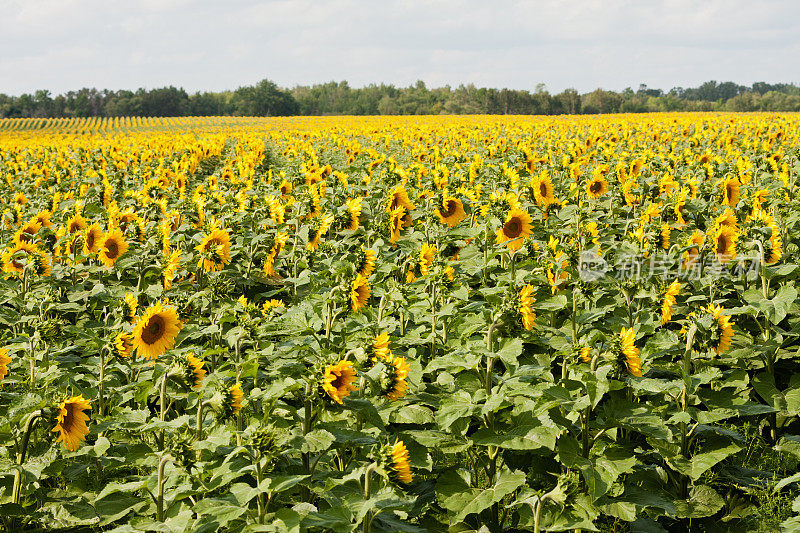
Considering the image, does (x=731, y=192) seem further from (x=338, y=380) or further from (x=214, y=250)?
(x=338, y=380)

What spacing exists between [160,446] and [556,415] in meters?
2.44

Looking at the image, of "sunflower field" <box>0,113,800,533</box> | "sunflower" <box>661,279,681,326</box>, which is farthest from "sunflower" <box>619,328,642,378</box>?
"sunflower" <box>661,279,681,326</box>

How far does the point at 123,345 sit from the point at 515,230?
3.58 meters

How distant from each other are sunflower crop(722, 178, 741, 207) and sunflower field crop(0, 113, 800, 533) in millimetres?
31

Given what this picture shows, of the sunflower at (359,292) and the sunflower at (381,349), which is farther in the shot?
the sunflower at (359,292)

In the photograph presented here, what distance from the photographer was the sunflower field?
3059 millimetres

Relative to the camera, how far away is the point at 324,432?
3023mm

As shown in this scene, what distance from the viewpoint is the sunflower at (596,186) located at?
26.5ft

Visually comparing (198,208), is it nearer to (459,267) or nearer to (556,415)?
(459,267)

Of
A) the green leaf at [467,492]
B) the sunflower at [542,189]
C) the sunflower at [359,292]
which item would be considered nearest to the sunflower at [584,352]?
the green leaf at [467,492]

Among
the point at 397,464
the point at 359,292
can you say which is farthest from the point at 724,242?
the point at 397,464

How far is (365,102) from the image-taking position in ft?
348

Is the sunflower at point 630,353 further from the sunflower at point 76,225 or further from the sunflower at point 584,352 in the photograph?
the sunflower at point 76,225

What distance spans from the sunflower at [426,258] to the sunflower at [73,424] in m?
2.78
